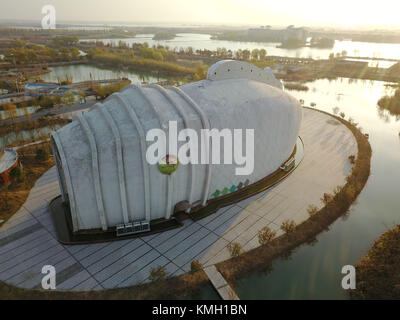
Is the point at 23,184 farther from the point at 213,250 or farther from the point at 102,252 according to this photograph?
the point at 213,250

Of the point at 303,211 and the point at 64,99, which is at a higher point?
the point at 64,99

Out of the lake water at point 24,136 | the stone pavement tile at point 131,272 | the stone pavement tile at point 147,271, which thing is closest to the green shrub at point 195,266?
the stone pavement tile at point 147,271

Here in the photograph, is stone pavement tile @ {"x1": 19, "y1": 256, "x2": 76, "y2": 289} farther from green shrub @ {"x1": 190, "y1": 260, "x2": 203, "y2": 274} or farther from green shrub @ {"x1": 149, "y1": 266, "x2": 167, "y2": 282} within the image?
green shrub @ {"x1": 190, "y1": 260, "x2": 203, "y2": 274}

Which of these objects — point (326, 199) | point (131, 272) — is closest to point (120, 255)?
point (131, 272)

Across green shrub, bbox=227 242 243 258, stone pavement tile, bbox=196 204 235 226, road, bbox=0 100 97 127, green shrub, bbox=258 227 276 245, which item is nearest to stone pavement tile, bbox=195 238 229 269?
green shrub, bbox=227 242 243 258

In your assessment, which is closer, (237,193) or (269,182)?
(237,193)

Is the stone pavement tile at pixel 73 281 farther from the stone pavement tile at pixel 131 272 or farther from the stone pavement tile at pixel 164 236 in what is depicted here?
the stone pavement tile at pixel 164 236
